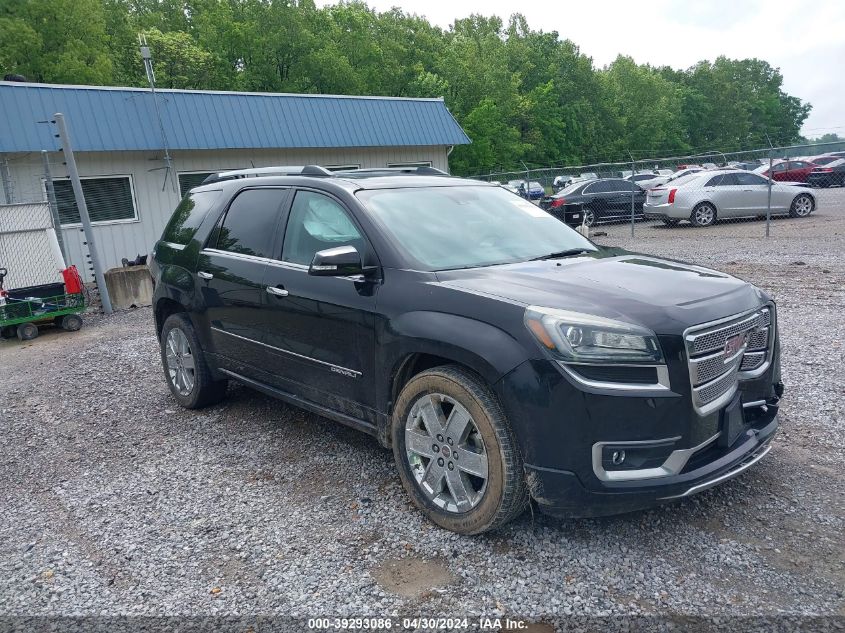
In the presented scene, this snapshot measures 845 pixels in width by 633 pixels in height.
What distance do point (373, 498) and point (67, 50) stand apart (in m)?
40.7

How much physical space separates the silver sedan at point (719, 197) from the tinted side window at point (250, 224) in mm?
16230

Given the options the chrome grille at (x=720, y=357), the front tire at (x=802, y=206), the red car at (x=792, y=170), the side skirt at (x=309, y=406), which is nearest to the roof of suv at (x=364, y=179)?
the side skirt at (x=309, y=406)

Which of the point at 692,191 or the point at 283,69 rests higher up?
the point at 283,69

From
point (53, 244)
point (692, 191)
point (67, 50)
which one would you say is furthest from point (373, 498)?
point (67, 50)

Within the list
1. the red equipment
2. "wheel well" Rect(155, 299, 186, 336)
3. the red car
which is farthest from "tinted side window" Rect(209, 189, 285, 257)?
the red car

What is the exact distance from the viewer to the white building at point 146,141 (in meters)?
14.1

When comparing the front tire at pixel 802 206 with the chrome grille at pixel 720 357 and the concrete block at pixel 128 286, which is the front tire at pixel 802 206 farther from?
the chrome grille at pixel 720 357

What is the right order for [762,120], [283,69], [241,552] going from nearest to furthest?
[241,552]
[283,69]
[762,120]

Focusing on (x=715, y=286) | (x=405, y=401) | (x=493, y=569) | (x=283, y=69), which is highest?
(x=283, y=69)

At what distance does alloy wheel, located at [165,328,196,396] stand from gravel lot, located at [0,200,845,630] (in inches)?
10.4

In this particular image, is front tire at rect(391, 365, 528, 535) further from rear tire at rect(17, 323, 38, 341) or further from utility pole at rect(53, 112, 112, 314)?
utility pole at rect(53, 112, 112, 314)

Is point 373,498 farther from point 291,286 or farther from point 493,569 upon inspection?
point 291,286

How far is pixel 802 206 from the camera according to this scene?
19469 millimetres

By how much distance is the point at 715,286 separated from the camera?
344cm
